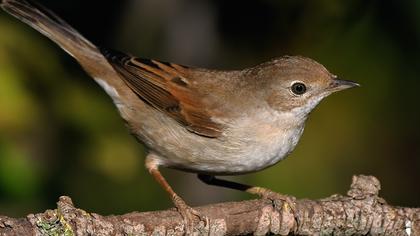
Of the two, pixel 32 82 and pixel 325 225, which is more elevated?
pixel 32 82

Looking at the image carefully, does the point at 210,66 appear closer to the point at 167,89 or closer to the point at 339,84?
the point at 167,89

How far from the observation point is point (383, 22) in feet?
20.7

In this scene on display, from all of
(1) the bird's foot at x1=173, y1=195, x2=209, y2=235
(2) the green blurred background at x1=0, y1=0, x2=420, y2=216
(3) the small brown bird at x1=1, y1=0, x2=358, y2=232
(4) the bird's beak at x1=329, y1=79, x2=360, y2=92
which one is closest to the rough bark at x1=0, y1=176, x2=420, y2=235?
(1) the bird's foot at x1=173, y1=195, x2=209, y2=235

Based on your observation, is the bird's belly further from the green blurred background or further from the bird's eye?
the green blurred background

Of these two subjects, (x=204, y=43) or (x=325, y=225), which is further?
(x=204, y=43)

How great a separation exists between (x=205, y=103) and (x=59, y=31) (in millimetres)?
1237

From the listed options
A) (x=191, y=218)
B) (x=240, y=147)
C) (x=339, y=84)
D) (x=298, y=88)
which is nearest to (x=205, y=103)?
(x=240, y=147)

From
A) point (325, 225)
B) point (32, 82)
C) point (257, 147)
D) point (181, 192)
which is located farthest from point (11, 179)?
point (181, 192)

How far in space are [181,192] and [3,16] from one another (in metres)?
2.20

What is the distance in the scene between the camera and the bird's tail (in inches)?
241

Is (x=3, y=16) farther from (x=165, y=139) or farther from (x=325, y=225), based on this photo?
(x=325, y=225)

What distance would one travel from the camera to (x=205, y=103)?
19.2 ft

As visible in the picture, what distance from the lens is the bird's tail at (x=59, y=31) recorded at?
20.1 feet

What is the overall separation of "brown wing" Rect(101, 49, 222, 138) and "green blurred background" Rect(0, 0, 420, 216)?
513mm
